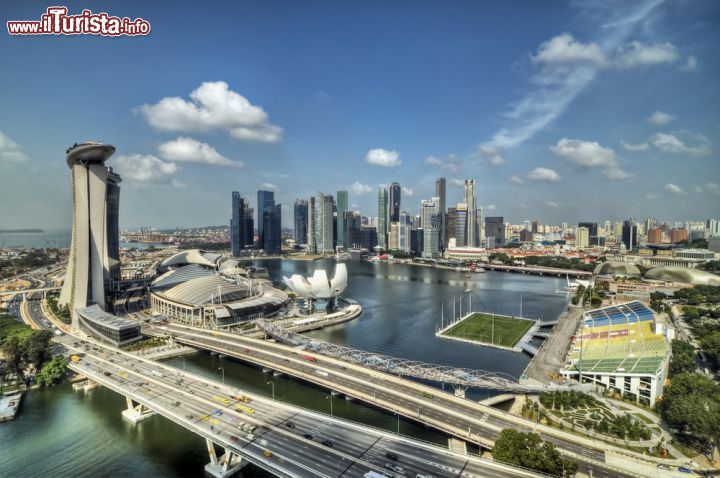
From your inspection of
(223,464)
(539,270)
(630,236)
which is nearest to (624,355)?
(223,464)

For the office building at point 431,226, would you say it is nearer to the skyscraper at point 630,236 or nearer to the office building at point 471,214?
the office building at point 471,214

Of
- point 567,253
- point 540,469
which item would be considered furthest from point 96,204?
point 567,253

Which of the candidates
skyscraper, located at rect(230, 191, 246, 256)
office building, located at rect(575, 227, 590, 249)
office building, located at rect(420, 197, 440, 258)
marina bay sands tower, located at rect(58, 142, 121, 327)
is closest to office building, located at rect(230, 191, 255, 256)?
skyscraper, located at rect(230, 191, 246, 256)

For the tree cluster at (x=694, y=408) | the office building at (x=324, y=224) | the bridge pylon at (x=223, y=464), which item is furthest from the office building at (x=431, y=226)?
the bridge pylon at (x=223, y=464)

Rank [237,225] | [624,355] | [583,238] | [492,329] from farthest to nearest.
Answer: [583,238] → [237,225] → [492,329] → [624,355]

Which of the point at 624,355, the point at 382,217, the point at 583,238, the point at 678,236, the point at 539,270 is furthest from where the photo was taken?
the point at 382,217

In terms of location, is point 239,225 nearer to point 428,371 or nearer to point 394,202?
point 394,202
